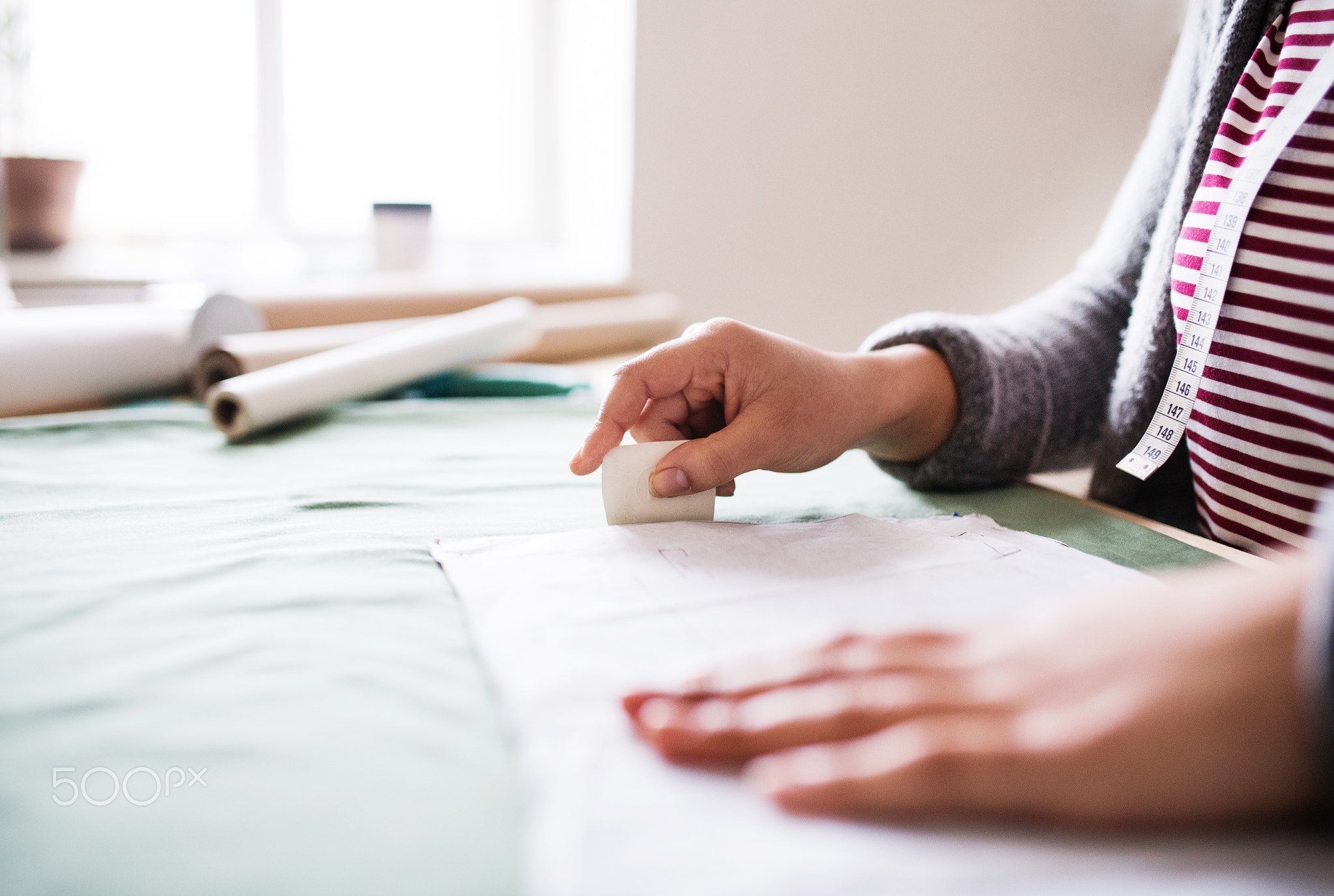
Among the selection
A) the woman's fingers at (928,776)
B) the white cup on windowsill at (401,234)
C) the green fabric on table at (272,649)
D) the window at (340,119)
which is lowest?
the green fabric on table at (272,649)

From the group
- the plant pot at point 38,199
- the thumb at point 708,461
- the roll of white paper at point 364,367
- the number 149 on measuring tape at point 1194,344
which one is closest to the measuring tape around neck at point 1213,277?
the number 149 on measuring tape at point 1194,344

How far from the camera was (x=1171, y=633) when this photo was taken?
1.01 ft

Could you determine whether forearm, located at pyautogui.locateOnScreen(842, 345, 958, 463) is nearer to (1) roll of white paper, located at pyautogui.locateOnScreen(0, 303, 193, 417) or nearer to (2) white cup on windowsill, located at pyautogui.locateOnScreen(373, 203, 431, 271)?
(1) roll of white paper, located at pyautogui.locateOnScreen(0, 303, 193, 417)

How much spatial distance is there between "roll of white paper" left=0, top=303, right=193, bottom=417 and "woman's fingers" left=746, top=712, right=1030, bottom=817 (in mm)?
1065

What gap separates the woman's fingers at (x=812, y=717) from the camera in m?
0.33

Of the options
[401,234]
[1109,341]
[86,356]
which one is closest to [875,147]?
[401,234]

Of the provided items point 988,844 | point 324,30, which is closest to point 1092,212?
point 324,30

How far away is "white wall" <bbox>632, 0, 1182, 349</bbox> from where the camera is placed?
87.7 inches

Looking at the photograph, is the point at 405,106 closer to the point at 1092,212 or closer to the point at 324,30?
the point at 324,30

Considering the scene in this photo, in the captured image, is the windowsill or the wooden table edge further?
the windowsill

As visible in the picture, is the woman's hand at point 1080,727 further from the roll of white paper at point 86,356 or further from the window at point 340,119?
the window at point 340,119

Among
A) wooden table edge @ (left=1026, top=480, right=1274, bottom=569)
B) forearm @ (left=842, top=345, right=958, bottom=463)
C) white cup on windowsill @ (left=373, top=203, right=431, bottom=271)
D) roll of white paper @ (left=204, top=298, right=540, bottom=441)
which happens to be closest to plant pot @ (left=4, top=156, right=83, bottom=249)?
white cup on windowsill @ (left=373, top=203, right=431, bottom=271)

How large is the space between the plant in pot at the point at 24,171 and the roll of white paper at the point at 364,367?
849 mm

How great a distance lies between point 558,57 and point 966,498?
2.24m
